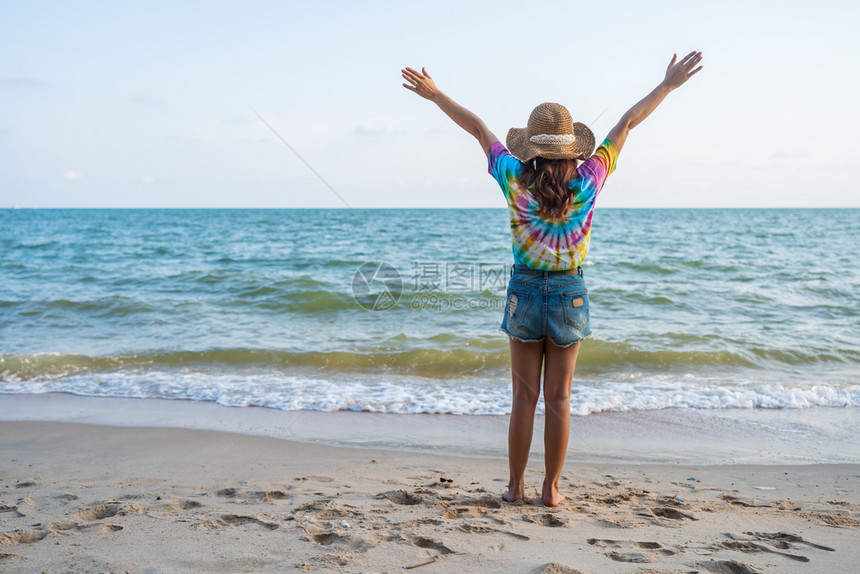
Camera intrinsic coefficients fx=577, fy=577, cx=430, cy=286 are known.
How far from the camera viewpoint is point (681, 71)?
2.71 metres

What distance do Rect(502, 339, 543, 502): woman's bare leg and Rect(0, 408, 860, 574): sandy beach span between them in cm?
14

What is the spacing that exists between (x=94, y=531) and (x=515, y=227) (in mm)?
2216

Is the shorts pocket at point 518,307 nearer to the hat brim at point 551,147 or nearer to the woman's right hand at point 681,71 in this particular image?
the hat brim at point 551,147

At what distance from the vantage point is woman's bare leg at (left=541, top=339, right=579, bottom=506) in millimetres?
2678

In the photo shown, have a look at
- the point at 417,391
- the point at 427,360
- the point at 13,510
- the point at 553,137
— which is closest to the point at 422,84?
the point at 553,137

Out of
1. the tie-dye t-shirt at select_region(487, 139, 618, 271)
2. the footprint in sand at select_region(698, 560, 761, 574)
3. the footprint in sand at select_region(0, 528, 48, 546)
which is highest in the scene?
the tie-dye t-shirt at select_region(487, 139, 618, 271)

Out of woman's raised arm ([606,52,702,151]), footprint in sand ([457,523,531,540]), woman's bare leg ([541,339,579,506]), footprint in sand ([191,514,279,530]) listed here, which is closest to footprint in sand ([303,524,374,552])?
footprint in sand ([191,514,279,530])

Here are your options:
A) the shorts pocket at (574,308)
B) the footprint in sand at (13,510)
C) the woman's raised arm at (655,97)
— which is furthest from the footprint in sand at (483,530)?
the footprint in sand at (13,510)

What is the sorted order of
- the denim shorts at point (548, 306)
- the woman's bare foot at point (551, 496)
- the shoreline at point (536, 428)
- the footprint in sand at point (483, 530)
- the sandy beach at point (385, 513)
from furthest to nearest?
1. the shoreline at point (536, 428)
2. the woman's bare foot at point (551, 496)
3. the denim shorts at point (548, 306)
4. the footprint in sand at point (483, 530)
5. the sandy beach at point (385, 513)

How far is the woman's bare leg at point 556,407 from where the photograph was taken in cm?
268

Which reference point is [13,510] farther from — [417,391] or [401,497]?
[417,391]

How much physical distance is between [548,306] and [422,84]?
3.98 ft

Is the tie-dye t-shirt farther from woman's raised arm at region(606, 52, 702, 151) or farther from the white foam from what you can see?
the white foam

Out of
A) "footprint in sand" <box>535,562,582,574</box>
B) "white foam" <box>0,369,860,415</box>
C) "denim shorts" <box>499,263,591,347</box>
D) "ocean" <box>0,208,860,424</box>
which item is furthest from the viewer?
"ocean" <box>0,208,860,424</box>
